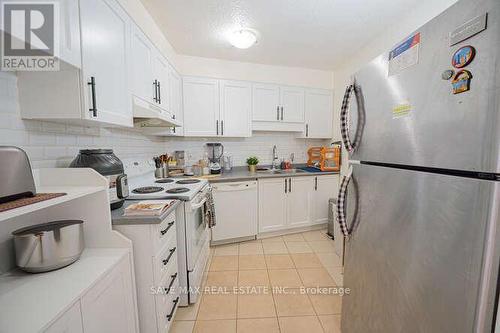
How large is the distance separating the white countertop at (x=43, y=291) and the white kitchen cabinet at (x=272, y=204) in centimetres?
190

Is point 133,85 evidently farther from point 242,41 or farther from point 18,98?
point 242,41

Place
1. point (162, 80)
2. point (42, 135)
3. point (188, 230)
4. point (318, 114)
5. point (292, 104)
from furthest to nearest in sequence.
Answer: point (318, 114) → point (292, 104) → point (162, 80) → point (188, 230) → point (42, 135)

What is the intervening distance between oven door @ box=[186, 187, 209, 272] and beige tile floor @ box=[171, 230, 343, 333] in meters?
0.34

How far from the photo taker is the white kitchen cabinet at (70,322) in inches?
25.3

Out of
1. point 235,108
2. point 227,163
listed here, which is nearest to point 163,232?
point 227,163

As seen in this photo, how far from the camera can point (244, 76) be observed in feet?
9.49

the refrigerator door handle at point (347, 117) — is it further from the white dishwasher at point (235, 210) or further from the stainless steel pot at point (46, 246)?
the white dishwasher at point (235, 210)

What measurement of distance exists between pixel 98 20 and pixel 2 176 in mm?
926

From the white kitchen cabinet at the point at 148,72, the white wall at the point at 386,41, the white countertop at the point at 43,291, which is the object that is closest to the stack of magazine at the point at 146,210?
the white countertop at the point at 43,291

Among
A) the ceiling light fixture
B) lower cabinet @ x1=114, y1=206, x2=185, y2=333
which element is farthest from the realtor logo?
the ceiling light fixture

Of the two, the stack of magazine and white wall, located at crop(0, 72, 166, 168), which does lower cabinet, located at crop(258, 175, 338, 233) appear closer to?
the stack of magazine

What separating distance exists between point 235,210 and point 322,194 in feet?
4.41

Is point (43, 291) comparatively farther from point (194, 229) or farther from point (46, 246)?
point (194, 229)

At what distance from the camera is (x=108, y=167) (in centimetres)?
119
